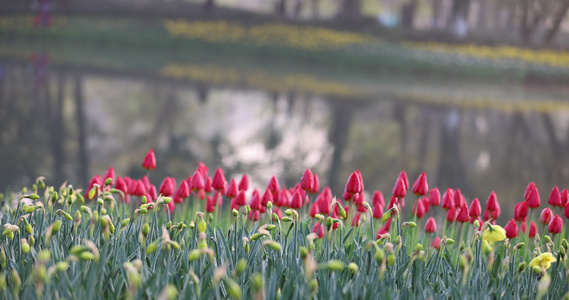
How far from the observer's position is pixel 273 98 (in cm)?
1245

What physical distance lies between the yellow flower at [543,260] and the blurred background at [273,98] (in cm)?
353

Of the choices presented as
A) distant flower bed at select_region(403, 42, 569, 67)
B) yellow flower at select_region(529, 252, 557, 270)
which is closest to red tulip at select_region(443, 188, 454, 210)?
yellow flower at select_region(529, 252, 557, 270)

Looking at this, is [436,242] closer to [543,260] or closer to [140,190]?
[543,260]

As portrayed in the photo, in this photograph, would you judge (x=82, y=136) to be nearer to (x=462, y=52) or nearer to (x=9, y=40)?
(x=9, y=40)

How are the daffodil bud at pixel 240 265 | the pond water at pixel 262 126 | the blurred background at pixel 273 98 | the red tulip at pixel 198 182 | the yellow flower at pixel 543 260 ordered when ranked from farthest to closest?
1. the blurred background at pixel 273 98
2. the pond water at pixel 262 126
3. the red tulip at pixel 198 182
4. the yellow flower at pixel 543 260
5. the daffodil bud at pixel 240 265

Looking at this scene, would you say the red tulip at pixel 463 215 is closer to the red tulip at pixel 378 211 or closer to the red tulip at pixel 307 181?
the red tulip at pixel 378 211

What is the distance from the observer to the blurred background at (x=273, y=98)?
7250mm

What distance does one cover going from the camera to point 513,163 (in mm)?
8609

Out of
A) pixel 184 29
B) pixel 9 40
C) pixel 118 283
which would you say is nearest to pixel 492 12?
pixel 184 29

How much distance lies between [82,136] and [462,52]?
626 inches

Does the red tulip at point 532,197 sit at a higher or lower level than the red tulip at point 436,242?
higher

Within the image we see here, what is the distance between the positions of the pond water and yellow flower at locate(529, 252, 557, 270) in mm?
3619

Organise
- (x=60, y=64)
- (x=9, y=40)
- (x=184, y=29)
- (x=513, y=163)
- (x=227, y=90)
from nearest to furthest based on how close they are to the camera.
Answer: (x=513, y=163), (x=227, y=90), (x=60, y=64), (x=9, y=40), (x=184, y=29)

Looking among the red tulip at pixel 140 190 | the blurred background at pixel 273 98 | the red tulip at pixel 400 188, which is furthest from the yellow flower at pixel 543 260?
the blurred background at pixel 273 98
